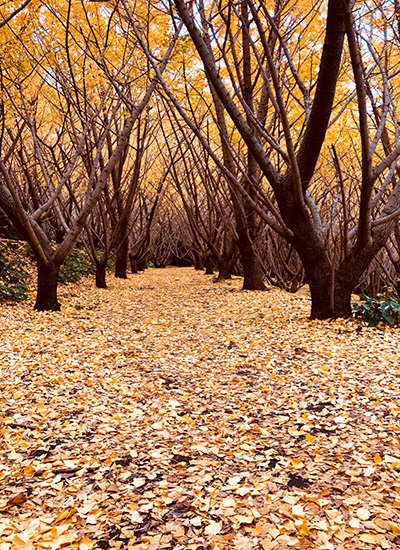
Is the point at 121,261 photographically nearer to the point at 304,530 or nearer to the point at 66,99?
the point at 66,99

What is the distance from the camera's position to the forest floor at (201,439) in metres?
1.86

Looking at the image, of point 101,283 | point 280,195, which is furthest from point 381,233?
point 101,283

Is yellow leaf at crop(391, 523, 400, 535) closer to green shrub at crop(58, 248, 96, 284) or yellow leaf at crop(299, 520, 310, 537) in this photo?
yellow leaf at crop(299, 520, 310, 537)

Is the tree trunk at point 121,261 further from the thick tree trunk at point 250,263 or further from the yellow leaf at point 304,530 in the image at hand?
the yellow leaf at point 304,530

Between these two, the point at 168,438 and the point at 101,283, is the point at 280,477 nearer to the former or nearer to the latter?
the point at 168,438

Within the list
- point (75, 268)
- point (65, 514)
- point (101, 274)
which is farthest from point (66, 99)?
point (65, 514)

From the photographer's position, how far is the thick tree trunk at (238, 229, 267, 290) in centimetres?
880

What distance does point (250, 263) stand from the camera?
8898 millimetres

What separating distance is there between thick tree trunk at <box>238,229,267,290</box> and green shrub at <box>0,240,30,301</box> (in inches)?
176

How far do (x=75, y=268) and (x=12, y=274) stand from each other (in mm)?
2829

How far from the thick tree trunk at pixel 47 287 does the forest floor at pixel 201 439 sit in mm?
973

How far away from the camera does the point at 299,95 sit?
7.75 metres

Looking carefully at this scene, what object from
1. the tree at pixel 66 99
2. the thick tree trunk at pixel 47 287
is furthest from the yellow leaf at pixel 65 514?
the thick tree trunk at pixel 47 287

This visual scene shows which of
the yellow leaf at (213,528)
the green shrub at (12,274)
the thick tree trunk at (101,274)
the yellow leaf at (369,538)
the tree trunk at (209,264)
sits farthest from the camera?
the tree trunk at (209,264)
